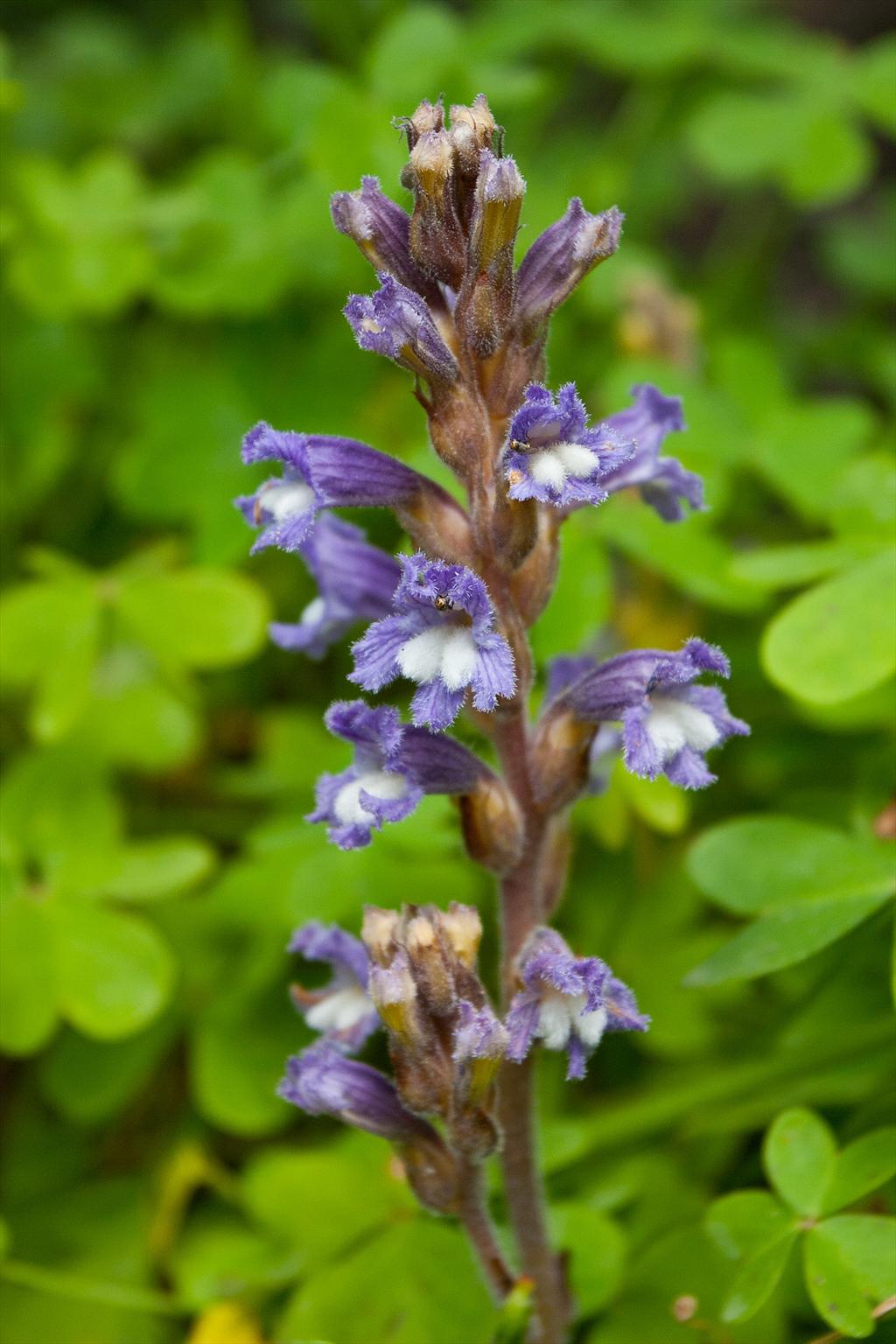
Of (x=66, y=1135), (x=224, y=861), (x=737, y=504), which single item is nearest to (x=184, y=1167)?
(x=66, y=1135)

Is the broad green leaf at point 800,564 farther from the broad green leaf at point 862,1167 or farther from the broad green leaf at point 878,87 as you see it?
the broad green leaf at point 878,87

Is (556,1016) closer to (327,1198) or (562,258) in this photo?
(327,1198)

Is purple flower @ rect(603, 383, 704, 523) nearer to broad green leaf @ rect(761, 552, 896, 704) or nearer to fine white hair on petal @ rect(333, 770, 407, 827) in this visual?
broad green leaf @ rect(761, 552, 896, 704)

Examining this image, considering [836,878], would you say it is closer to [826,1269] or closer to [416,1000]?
[826,1269]

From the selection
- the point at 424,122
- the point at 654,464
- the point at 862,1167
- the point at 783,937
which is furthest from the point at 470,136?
the point at 862,1167

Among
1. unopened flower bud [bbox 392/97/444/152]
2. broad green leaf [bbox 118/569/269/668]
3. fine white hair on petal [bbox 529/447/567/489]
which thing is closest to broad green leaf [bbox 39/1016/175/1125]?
broad green leaf [bbox 118/569/269/668]

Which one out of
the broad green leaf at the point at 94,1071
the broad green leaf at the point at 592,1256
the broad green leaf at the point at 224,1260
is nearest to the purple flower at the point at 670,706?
the broad green leaf at the point at 592,1256

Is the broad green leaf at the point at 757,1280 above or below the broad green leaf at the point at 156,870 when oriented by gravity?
below
